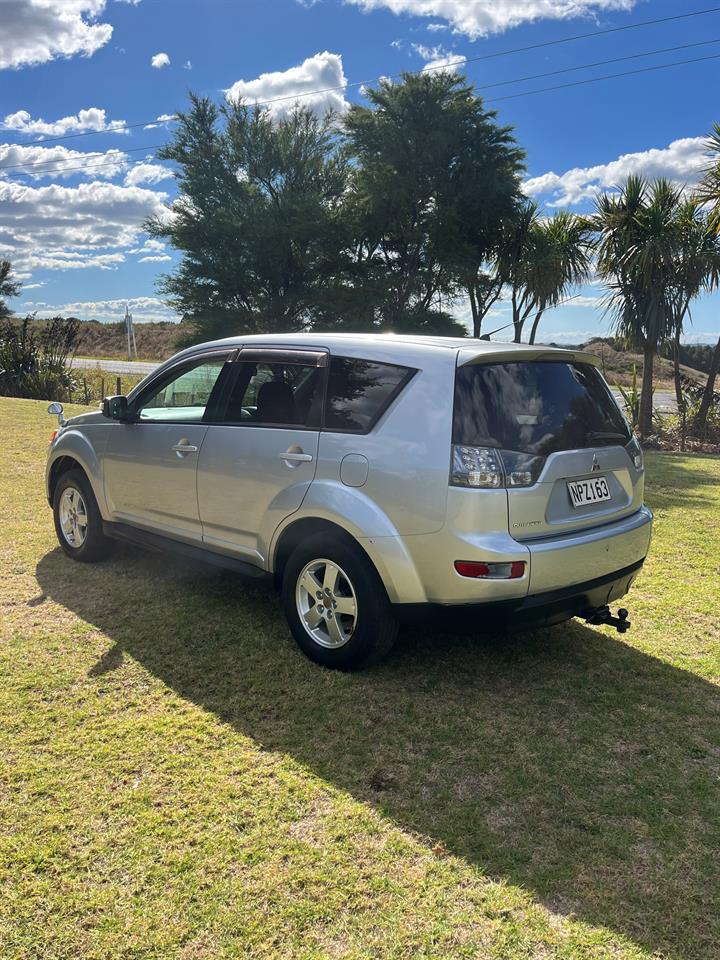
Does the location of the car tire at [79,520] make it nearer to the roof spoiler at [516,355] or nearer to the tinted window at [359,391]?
the tinted window at [359,391]

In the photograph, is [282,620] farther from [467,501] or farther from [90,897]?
[90,897]

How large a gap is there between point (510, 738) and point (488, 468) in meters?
1.19

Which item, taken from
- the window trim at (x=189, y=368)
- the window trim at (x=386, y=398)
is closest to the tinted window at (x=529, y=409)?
the window trim at (x=386, y=398)

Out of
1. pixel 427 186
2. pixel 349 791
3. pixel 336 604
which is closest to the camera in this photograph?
pixel 349 791

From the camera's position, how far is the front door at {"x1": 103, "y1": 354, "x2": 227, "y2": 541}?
14.6ft

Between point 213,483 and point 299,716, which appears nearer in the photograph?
point 299,716

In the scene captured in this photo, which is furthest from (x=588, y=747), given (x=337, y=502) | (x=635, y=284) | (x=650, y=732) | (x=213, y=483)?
(x=635, y=284)

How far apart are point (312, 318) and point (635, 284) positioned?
11861 mm

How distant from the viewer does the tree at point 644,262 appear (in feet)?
51.6

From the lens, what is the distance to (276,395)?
4.12 m

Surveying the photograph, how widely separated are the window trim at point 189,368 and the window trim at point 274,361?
0.13 feet

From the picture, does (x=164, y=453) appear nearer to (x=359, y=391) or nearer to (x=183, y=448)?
(x=183, y=448)

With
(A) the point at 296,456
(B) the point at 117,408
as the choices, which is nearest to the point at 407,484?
(A) the point at 296,456

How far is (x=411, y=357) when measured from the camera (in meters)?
3.48
